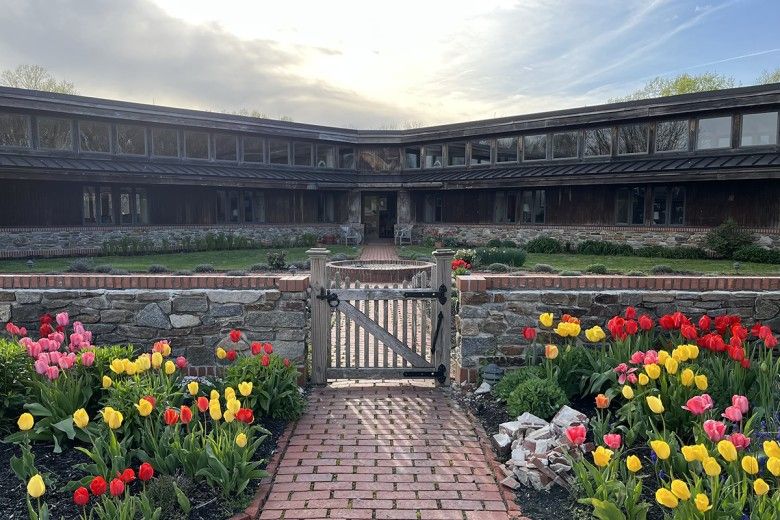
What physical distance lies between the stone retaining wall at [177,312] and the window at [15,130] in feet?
56.3

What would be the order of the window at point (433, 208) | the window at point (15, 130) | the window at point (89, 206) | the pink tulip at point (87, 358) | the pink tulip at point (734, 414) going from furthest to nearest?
the window at point (433, 208), the window at point (89, 206), the window at point (15, 130), the pink tulip at point (87, 358), the pink tulip at point (734, 414)

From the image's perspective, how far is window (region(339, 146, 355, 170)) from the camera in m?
29.8

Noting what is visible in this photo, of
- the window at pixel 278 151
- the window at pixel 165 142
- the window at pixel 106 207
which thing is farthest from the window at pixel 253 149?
the window at pixel 106 207

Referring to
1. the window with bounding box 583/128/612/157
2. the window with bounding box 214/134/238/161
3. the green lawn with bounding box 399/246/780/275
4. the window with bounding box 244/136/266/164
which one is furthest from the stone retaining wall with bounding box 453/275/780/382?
the window with bounding box 244/136/266/164

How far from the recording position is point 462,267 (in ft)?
39.2

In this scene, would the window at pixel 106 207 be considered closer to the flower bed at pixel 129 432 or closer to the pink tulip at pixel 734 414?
the flower bed at pixel 129 432

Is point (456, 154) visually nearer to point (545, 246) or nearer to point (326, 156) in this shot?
point (326, 156)

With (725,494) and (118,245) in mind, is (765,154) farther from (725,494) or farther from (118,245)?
(118,245)

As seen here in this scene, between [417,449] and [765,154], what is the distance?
19288mm

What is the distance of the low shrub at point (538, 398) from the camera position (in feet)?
15.5

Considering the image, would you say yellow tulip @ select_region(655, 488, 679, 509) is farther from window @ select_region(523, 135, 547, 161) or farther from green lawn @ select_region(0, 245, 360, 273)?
window @ select_region(523, 135, 547, 161)

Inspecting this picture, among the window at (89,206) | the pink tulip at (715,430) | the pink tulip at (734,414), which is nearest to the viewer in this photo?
the pink tulip at (715,430)

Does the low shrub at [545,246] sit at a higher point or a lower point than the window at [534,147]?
lower

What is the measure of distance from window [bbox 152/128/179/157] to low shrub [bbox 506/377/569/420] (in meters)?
22.4
